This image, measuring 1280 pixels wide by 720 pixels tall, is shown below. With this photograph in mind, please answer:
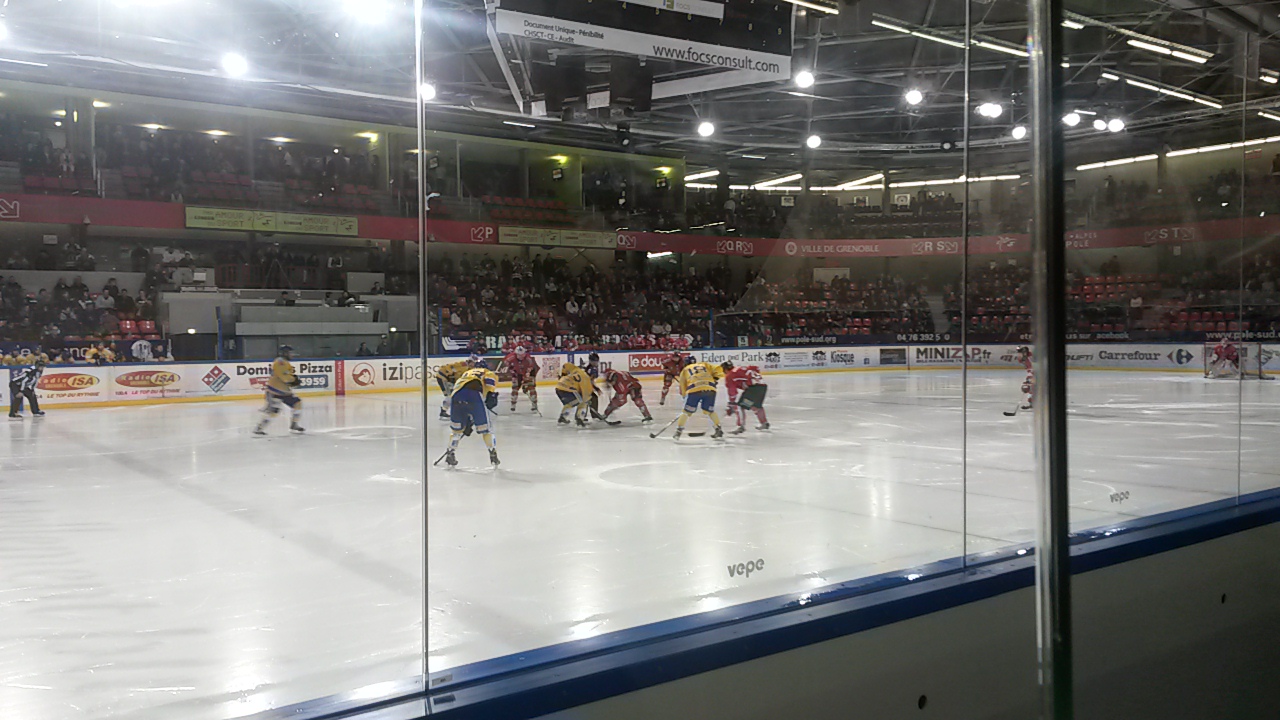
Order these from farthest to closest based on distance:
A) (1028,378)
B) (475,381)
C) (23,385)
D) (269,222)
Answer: (23,385)
(269,222)
(475,381)
(1028,378)

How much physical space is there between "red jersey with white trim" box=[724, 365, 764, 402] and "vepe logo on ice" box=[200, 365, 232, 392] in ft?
20.9

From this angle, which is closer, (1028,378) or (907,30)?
(1028,378)

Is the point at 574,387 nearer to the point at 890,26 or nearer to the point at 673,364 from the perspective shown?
the point at 673,364

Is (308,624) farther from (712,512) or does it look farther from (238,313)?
(238,313)

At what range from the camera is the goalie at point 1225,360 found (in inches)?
201

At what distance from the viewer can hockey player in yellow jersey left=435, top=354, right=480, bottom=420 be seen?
4.17 m

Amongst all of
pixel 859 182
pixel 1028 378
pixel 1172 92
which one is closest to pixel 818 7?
pixel 859 182

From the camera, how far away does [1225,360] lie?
5.44 metres

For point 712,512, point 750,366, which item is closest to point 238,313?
point 750,366

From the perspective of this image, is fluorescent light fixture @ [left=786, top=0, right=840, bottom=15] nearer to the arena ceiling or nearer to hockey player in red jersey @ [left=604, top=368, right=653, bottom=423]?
the arena ceiling

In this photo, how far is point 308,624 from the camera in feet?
10.0

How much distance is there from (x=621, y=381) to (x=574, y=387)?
548 millimetres

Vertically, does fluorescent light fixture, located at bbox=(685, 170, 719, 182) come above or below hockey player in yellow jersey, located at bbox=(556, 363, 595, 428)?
above

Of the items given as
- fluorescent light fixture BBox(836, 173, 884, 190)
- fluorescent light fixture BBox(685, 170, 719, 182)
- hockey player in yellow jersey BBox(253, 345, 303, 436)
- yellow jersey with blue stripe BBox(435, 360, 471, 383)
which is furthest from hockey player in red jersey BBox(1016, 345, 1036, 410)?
hockey player in yellow jersey BBox(253, 345, 303, 436)
